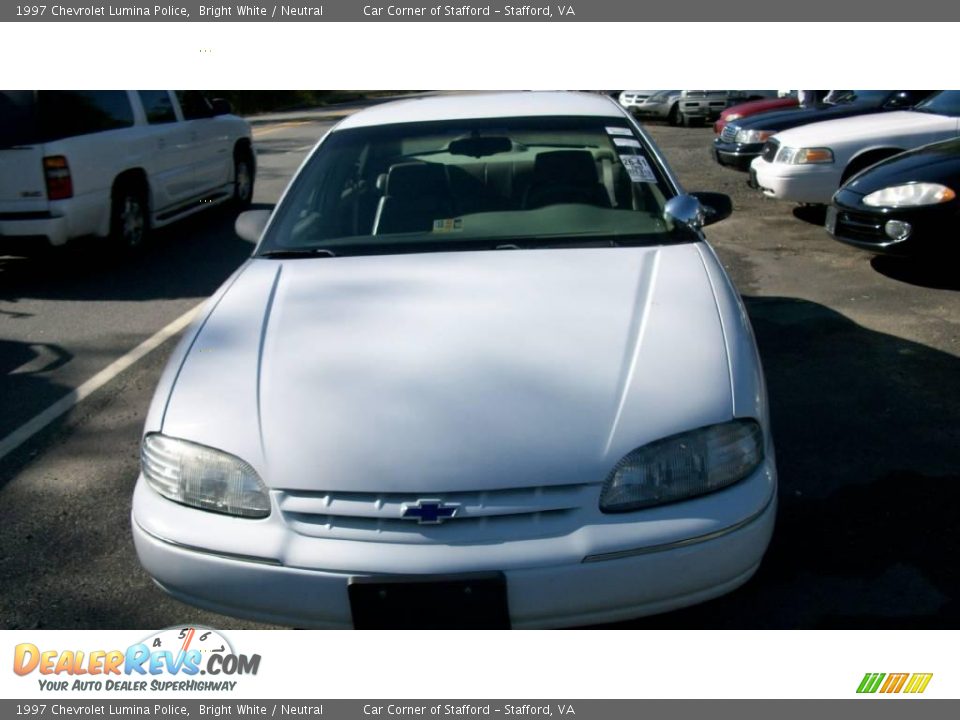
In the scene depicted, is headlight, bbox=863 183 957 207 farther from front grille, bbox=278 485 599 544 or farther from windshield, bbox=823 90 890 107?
front grille, bbox=278 485 599 544

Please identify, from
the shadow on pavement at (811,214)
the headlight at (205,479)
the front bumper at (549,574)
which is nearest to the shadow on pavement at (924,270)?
the shadow on pavement at (811,214)

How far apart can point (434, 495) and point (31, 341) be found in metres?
4.74

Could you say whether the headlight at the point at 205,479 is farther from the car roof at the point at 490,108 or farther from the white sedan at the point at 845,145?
the white sedan at the point at 845,145

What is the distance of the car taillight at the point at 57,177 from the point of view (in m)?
7.42

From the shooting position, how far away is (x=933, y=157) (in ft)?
23.0

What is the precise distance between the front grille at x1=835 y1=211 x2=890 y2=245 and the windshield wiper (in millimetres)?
4670

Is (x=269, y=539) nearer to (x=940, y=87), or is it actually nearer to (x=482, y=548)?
(x=482, y=548)

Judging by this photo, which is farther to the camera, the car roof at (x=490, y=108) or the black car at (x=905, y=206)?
the black car at (x=905, y=206)

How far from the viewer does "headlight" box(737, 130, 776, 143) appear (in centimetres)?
1120

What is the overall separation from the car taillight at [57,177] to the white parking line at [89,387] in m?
1.71

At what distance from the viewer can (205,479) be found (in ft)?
8.46

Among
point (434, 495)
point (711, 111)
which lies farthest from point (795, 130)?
point (711, 111)

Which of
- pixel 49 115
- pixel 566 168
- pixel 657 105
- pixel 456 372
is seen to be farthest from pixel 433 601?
pixel 657 105

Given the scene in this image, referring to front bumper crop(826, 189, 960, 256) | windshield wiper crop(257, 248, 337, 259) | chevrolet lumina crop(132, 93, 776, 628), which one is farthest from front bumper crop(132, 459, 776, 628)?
front bumper crop(826, 189, 960, 256)
